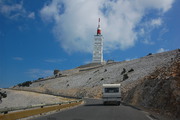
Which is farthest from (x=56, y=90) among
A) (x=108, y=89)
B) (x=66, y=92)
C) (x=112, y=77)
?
(x=108, y=89)

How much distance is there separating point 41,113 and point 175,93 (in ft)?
36.8

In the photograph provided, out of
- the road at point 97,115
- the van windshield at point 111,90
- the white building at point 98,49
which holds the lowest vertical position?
the road at point 97,115

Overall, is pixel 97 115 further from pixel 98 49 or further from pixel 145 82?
pixel 98 49

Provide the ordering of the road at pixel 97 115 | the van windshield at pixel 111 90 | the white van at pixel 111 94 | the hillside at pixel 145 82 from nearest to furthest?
1. the road at pixel 97 115
2. the hillside at pixel 145 82
3. the white van at pixel 111 94
4. the van windshield at pixel 111 90

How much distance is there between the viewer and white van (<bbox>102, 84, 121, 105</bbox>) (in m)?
30.8

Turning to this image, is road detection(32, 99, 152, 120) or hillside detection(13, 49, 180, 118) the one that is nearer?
road detection(32, 99, 152, 120)

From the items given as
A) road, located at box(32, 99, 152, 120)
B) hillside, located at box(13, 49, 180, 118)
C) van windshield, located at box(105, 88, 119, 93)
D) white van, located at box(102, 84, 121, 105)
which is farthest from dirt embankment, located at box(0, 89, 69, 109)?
road, located at box(32, 99, 152, 120)

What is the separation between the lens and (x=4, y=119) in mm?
11742

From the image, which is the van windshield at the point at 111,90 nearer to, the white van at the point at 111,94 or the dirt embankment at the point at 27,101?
the white van at the point at 111,94

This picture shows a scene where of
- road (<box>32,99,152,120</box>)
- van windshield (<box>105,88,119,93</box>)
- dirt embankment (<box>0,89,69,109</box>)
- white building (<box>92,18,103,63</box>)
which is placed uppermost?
white building (<box>92,18,103,63</box>)

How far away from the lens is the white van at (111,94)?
101ft

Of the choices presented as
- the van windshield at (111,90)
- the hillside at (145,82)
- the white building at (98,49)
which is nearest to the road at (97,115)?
the hillside at (145,82)

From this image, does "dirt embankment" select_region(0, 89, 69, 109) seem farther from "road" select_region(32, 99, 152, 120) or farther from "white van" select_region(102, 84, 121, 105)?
"road" select_region(32, 99, 152, 120)

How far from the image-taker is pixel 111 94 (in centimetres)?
3086
